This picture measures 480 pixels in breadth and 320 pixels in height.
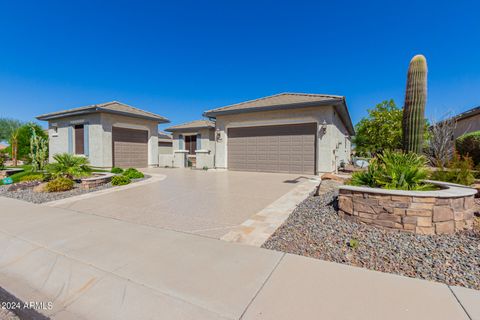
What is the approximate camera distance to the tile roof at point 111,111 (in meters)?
13.3

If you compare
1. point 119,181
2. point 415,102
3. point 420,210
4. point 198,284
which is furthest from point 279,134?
point 198,284

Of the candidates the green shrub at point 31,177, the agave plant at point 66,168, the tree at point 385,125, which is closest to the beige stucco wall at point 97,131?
the green shrub at point 31,177

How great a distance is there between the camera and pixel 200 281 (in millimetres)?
2402

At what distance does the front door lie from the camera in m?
19.9

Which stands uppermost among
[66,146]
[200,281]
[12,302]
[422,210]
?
[66,146]

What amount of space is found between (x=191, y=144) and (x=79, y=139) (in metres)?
8.46

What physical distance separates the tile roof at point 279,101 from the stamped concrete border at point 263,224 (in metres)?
6.61

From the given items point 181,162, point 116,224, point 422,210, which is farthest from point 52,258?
point 181,162

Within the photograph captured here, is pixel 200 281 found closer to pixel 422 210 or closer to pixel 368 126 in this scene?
pixel 422 210

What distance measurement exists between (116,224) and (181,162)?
1206cm

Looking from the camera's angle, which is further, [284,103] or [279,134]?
[279,134]

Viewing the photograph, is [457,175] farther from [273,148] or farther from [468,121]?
[468,121]

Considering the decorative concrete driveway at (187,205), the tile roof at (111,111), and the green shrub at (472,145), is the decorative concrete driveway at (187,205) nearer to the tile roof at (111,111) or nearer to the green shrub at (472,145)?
the tile roof at (111,111)

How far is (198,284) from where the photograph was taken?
92.5 inches
